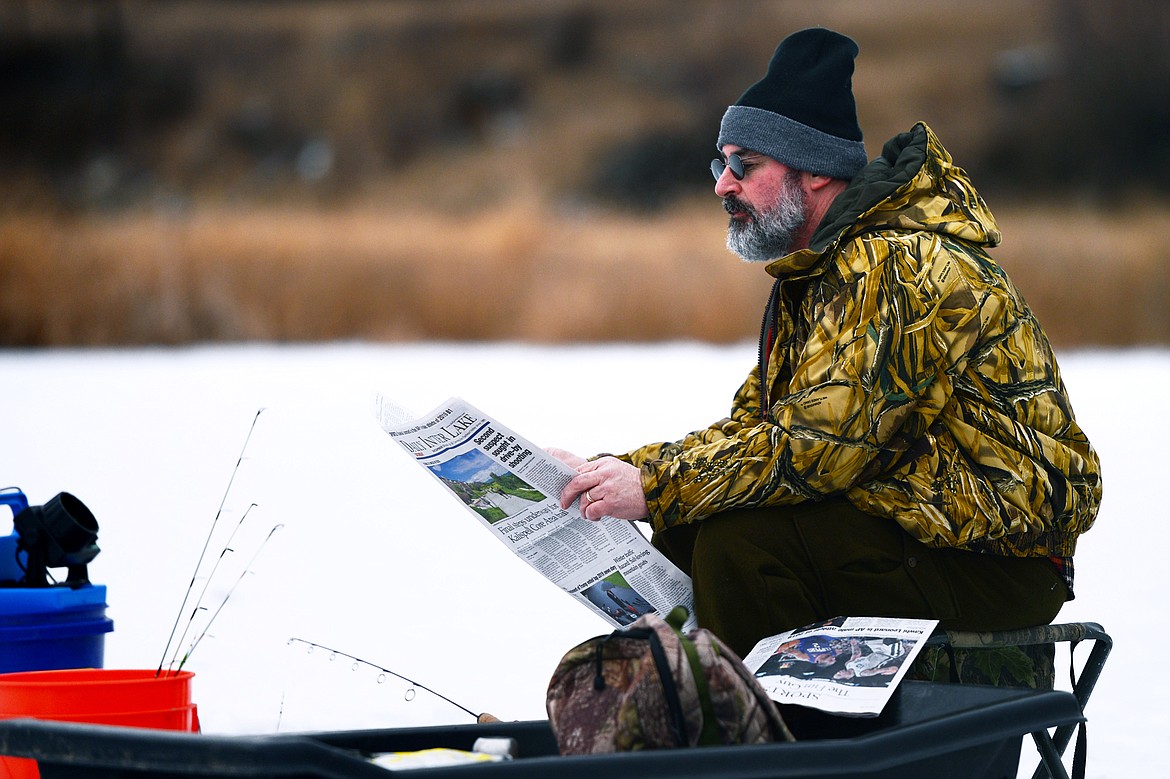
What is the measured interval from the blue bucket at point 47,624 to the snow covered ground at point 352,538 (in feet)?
0.88

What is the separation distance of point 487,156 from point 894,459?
103 ft

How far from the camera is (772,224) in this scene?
2191mm

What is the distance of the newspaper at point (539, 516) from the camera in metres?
1.95

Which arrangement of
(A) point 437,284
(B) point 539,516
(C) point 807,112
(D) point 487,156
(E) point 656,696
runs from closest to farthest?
(E) point 656,696 < (B) point 539,516 < (C) point 807,112 < (A) point 437,284 < (D) point 487,156

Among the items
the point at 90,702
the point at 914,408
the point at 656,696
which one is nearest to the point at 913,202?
the point at 914,408

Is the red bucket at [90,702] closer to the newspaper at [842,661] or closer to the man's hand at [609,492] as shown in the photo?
the man's hand at [609,492]

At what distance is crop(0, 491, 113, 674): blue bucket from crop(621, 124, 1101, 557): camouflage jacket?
0.86 metres

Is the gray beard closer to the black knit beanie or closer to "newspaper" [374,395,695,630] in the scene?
the black knit beanie

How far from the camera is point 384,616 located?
369 centimetres

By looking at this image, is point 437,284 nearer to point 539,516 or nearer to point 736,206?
point 736,206

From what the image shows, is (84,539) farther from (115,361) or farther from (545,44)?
(545,44)

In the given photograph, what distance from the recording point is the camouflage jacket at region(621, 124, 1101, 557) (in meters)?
1.87

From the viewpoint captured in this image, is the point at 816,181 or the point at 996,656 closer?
the point at 996,656

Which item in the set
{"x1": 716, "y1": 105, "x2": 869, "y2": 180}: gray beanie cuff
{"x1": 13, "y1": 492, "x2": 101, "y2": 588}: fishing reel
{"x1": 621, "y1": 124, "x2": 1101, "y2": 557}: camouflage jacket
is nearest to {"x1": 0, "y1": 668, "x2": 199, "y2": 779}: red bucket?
{"x1": 13, "y1": 492, "x2": 101, "y2": 588}: fishing reel
